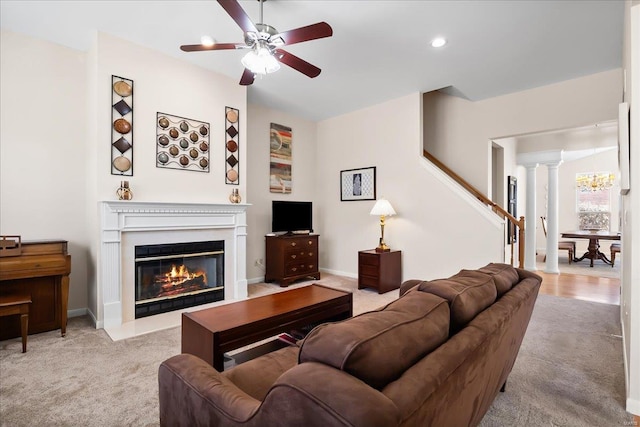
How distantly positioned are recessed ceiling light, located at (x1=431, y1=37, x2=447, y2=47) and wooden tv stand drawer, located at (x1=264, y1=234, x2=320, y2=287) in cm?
318

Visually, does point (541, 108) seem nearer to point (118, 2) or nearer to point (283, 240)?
point (283, 240)

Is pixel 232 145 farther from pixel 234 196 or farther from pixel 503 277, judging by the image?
pixel 503 277

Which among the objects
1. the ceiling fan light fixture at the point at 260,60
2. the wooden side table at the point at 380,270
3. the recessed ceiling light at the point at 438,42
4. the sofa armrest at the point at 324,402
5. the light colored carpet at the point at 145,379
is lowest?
the light colored carpet at the point at 145,379

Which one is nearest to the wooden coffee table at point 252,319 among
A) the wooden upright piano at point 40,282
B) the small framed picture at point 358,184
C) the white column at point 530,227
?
the wooden upright piano at point 40,282

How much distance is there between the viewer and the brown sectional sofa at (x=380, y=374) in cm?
67

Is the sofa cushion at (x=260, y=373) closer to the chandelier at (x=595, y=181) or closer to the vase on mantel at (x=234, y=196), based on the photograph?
the vase on mantel at (x=234, y=196)

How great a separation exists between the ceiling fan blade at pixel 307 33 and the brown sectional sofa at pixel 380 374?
75.7 inches

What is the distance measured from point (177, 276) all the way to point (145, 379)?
5.52ft

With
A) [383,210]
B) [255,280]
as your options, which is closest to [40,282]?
[255,280]

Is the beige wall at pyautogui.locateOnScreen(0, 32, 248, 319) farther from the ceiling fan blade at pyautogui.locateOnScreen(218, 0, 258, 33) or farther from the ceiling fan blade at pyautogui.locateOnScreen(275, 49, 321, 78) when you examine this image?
the ceiling fan blade at pyautogui.locateOnScreen(218, 0, 258, 33)

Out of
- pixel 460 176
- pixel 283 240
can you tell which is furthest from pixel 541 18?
pixel 283 240

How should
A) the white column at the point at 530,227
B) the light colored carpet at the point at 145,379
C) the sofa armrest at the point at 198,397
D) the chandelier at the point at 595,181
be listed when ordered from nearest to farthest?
the sofa armrest at the point at 198,397 < the light colored carpet at the point at 145,379 < the white column at the point at 530,227 < the chandelier at the point at 595,181

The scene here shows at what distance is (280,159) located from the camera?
18.1ft

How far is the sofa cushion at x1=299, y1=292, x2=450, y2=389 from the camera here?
78 cm
